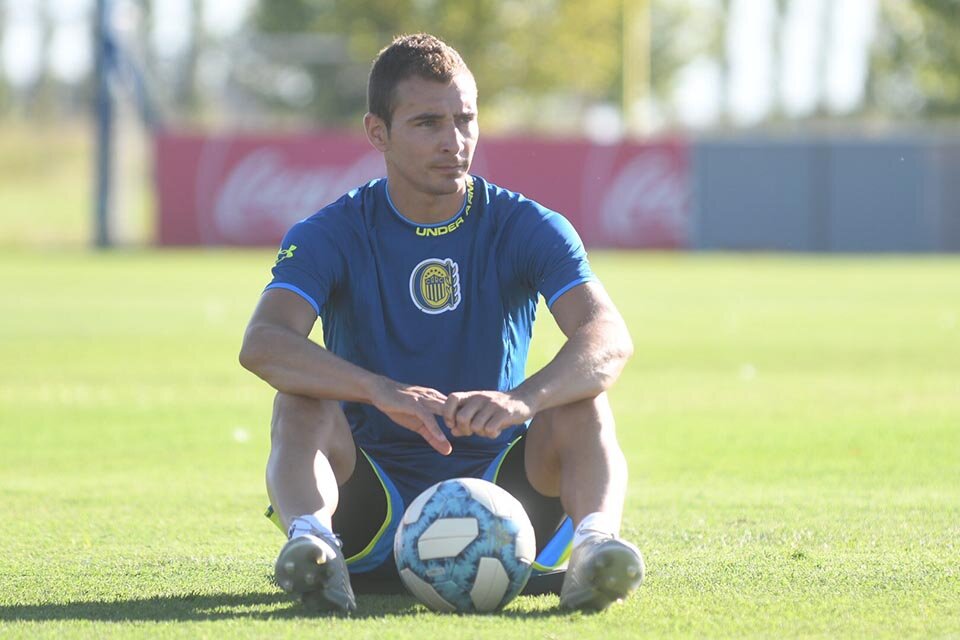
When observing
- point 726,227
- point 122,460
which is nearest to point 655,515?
point 122,460

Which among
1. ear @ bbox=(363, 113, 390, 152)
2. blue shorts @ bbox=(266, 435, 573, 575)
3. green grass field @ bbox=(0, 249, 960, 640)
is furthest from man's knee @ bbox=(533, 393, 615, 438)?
ear @ bbox=(363, 113, 390, 152)

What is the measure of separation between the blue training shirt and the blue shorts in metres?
0.11

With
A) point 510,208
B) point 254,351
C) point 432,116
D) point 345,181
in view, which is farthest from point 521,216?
point 345,181

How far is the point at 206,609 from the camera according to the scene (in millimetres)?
5367

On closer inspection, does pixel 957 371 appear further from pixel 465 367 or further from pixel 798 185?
pixel 798 185

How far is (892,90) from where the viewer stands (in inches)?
2685

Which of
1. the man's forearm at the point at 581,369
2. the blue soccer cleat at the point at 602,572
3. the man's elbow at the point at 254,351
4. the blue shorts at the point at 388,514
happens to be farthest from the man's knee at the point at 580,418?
the man's elbow at the point at 254,351

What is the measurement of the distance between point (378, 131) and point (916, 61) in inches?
2246

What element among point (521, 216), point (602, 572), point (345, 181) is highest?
point (521, 216)

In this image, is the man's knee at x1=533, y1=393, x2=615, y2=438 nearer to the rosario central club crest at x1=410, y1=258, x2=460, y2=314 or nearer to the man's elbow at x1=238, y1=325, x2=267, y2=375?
the rosario central club crest at x1=410, y1=258, x2=460, y2=314

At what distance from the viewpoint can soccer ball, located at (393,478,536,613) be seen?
17.0 ft

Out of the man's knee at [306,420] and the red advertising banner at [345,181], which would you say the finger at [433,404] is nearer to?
the man's knee at [306,420]

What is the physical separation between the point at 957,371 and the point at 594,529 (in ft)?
30.7

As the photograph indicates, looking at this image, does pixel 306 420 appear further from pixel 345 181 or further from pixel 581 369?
pixel 345 181
